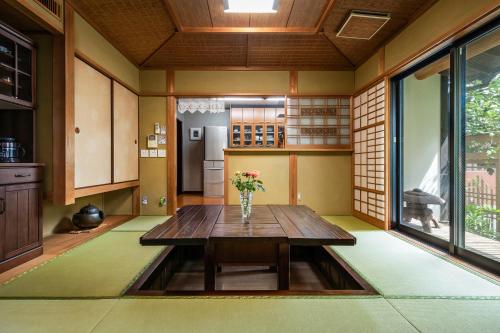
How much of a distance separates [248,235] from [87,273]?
143 cm

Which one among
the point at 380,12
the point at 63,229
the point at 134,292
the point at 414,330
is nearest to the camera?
the point at 414,330

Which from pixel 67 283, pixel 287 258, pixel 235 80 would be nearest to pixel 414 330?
pixel 287 258

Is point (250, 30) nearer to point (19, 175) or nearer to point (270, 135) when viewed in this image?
point (19, 175)

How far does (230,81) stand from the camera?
453cm

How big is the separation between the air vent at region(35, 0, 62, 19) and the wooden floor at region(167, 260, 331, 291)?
9.62ft

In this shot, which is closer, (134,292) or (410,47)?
(134,292)

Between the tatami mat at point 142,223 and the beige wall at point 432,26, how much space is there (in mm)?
A: 4063

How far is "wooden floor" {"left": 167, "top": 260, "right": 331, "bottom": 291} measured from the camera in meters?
2.31

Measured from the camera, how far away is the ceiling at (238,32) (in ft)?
9.93

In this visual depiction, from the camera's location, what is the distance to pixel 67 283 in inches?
74.2

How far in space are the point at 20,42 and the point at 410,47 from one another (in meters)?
4.22

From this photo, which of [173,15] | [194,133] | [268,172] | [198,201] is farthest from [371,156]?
[194,133]

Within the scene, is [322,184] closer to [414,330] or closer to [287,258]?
[287,258]

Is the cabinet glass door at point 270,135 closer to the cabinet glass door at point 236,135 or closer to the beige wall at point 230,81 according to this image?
the cabinet glass door at point 236,135
